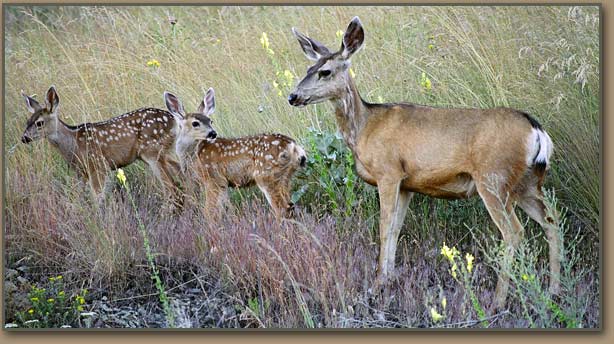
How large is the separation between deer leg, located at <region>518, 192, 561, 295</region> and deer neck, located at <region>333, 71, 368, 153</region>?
95 cm

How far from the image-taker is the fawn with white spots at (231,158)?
6.78 m

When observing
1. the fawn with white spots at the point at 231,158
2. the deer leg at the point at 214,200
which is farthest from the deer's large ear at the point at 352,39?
the deer leg at the point at 214,200

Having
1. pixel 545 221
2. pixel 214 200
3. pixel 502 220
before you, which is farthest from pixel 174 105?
pixel 545 221

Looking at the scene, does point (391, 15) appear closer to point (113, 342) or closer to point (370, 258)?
point (370, 258)

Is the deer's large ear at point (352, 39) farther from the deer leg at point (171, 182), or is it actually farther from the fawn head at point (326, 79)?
the deer leg at point (171, 182)

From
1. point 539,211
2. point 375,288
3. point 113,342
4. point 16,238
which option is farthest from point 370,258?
point 16,238

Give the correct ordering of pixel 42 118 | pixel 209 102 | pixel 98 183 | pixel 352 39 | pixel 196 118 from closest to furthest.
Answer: pixel 352 39 < pixel 42 118 < pixel 98 183 < pixel 209 102 < pixel 196 118

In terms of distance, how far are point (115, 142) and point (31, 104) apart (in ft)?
2.79

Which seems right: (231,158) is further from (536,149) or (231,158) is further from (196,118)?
(536,149)

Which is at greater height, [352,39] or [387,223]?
[352,39]

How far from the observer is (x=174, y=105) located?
7.01 meters

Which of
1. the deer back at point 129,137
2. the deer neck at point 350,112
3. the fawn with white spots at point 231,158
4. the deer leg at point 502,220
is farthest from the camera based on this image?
the deer back at point 129,137

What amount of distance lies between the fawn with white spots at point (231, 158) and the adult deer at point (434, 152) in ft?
2.44

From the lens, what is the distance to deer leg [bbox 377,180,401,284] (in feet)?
19.5
